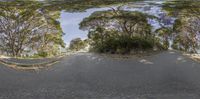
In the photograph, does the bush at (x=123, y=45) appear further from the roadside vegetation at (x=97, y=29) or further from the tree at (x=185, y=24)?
the tree at (x=185, y=24)

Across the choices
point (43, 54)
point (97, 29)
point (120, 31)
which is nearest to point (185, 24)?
point (120, 31)

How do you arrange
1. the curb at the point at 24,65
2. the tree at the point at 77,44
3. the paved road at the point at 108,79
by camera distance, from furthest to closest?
the tree at the point at 77,44
the curb at the point at 24,65
the paved road at the point at 108,79

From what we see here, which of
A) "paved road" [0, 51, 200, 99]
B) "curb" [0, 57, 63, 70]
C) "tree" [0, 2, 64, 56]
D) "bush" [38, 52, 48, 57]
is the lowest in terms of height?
"paved road" [0, 51, 200, 99]

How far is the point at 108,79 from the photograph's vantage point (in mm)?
10664

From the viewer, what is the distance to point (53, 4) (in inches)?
404

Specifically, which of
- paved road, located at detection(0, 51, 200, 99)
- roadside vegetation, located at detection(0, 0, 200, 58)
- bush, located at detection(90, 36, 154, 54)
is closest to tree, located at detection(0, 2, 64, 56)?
roadside vegetation, located at detection(0, 0, 200, 58)

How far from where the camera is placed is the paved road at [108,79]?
9.92 meters

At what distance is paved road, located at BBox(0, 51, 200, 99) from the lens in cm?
992

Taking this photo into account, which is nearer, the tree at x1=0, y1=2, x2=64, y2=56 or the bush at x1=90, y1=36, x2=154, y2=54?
the tree at x1=0, y1=2, x2=64, y2=56

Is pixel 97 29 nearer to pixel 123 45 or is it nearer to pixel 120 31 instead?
pixel 120 31

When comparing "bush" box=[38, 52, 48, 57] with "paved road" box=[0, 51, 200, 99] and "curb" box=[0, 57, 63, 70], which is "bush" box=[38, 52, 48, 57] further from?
"paved road" box=[0, 51, 200, 99]

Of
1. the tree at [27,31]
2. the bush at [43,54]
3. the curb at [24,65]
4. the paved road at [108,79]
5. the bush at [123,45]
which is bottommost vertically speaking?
the paved road at [108,79]

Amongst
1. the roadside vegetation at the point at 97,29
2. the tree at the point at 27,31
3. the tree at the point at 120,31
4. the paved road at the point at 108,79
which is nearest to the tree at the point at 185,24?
the roadside vegetation at the point at 97,29

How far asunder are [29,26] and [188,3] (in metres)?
4.31
